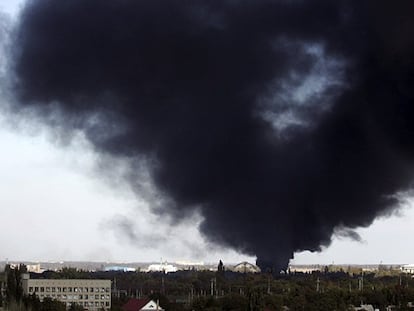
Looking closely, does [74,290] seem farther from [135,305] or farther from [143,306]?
[143,306]

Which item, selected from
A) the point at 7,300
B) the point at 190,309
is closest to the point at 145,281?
the point at 190,309

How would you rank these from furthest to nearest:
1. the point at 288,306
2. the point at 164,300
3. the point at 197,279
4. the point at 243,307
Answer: the point at 197,279 < the point at 164,300 < the point at 288,306 < the point at 243,307

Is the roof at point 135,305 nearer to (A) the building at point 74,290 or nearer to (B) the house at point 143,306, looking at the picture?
(B) the house at point 143,306

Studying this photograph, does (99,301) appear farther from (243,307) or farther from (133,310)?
(243,307)

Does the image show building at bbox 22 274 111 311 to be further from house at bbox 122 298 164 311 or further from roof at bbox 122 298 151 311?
house at bbox 122 298 164 311

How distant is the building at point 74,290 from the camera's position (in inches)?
2024

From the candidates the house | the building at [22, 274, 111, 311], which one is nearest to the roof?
the house

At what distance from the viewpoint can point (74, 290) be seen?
175ft

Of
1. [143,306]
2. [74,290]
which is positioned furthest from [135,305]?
[74,290]

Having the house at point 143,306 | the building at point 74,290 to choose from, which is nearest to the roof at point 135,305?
the house at point 143,306

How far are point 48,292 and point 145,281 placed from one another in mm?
21659

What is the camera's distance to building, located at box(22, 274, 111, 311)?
51.4 meters

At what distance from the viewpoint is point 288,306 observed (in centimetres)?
4169

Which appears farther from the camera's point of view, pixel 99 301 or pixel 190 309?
pixel 99 301
